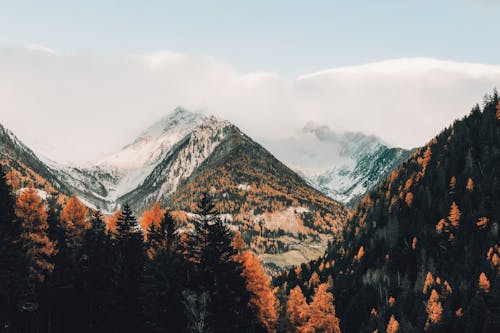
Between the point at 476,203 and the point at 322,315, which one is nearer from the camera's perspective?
the point at 322,315

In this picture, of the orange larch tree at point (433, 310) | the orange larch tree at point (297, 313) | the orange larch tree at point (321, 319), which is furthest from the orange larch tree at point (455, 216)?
the orange larch tree at point (297, 313)

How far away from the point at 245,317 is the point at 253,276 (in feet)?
33.5

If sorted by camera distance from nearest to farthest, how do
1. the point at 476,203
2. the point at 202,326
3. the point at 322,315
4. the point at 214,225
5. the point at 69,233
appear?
1. the point at 202,326
2. the point at 214,225
3. the point at 69,233
4. the point at 322,315
5. the point at 476,203

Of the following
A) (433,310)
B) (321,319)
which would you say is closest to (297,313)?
(321,319)

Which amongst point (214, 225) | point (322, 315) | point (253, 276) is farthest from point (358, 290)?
point (214, 225)

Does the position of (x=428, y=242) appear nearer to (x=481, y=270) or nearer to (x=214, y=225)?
(x=481, y=270)

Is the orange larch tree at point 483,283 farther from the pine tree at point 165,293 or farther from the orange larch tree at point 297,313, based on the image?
the pine tree at point 165,293

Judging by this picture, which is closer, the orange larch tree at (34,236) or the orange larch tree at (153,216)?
the orange larch tree at (34,236)

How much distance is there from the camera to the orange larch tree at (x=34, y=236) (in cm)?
6184

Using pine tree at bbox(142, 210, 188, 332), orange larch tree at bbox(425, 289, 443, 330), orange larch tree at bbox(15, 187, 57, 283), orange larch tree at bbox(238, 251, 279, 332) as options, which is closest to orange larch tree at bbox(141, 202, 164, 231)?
orange larch tree at bbox(238, 251, 279, 332)

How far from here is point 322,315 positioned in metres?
90.2

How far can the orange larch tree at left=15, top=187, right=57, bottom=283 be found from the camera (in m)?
61.8

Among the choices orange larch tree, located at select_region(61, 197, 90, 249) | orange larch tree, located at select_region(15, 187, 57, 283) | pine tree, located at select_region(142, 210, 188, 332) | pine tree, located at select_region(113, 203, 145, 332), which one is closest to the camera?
pine tree, located at select_region(142, 210, 188, 332)

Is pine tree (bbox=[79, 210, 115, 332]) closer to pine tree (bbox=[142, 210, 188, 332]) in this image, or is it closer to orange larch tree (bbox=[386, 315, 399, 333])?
pine tree (bbox=[142, 210, 188, 332])
